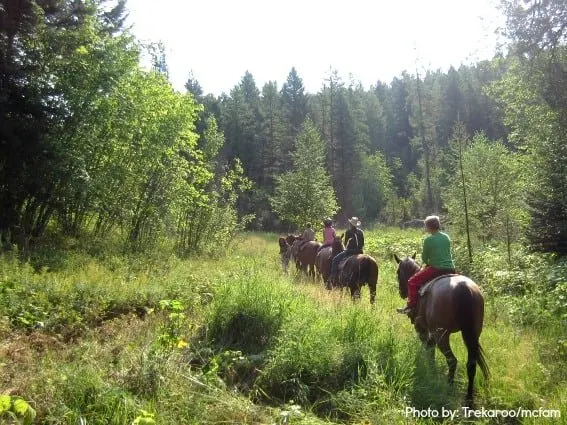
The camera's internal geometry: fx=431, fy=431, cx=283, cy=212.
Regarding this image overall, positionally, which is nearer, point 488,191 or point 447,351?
point 447,351

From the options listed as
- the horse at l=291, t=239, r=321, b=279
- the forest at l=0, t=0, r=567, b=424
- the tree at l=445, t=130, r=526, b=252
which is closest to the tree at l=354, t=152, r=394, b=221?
the forest at l=0, t=0, r=567, b=424

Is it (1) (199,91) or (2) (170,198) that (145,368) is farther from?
(1) (199,91)

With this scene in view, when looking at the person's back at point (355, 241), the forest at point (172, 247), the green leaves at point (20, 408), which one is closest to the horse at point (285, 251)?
the forest at point (172, 247)

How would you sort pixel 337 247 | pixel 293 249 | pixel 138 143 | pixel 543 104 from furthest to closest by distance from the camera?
pixel 138 143
pixel 293 249
pixel 543 104
pixel 337 247

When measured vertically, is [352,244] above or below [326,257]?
above

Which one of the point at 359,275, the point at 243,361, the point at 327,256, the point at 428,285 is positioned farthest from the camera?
the point at 327,256

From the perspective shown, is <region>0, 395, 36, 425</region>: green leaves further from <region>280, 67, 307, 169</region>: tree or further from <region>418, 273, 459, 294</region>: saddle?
<region>280, 67, 307, 169</region>: tree

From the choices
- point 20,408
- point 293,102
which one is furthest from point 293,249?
point 293,102

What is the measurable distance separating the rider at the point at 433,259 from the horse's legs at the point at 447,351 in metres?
0.94

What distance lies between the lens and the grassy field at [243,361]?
14.0 ft

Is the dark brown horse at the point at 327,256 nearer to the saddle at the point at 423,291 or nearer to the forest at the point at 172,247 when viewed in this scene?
the forest at the point at 172,247

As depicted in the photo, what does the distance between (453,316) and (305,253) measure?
9522 mm

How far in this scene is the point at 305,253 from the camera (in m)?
15.3

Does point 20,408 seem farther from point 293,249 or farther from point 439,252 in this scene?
point 293,249
